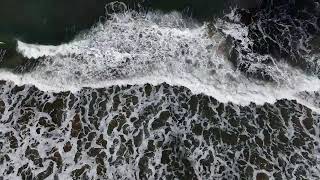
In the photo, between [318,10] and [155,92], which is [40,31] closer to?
[155,92]

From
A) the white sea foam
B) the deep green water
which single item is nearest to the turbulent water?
the white sea foam

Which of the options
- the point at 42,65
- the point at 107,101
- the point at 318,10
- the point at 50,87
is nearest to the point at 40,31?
the point at 42,65

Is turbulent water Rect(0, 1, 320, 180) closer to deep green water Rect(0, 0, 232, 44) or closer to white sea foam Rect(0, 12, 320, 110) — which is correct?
white sea foam Rect(0, 12, 320, 110)

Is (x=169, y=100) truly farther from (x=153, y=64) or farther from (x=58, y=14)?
(x=58, y=14)

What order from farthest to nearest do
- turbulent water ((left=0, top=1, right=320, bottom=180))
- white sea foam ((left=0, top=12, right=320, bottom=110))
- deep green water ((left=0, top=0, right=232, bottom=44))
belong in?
deep green water ((left=0, top=0, right=232, bottom=44)), white sea foam ((left=0, top=12, right=320, bottom=110)), turbulent water ((left=0, top=1, right=320, bottom=180))

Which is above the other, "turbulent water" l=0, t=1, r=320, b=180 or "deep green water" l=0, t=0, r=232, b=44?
"deep green water" l=0, t=0, r=232, b=44
